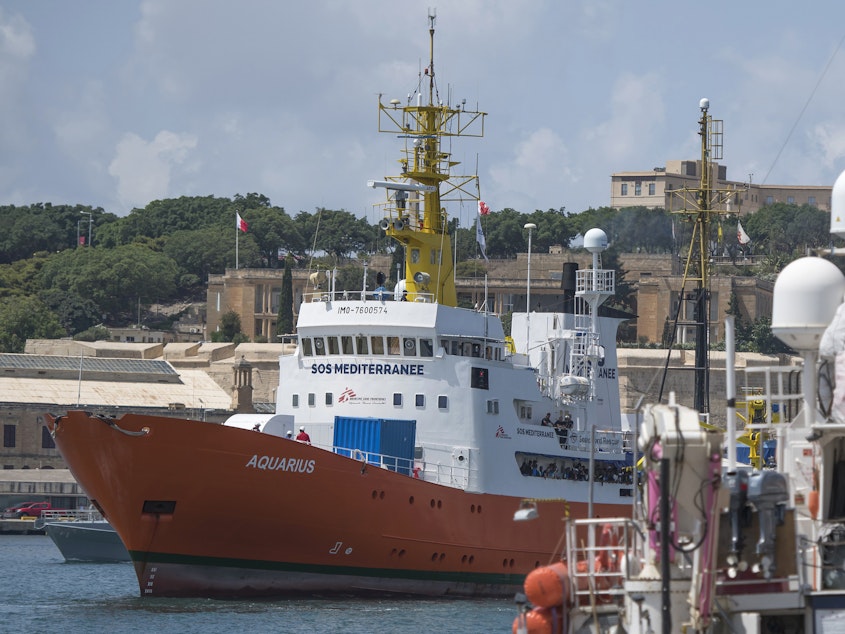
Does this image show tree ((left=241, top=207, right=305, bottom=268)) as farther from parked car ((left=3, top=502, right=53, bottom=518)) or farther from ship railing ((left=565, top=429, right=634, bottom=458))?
ship railing ((left=565, top=429, right=634, bottom=458))

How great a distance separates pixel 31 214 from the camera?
18500 centimetres

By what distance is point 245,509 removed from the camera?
3588 cm

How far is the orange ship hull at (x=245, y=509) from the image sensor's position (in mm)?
35438

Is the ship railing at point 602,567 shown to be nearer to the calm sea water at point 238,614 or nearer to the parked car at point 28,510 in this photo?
the calm sea water at point 238,614

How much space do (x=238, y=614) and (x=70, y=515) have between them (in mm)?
42361

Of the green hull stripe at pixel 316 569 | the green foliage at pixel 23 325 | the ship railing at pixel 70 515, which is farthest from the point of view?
the green foliage at pixel 23 325

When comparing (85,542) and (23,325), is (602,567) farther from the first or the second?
(23,325)

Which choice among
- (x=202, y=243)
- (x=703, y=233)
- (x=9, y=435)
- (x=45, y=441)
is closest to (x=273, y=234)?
(x=202, y=243)

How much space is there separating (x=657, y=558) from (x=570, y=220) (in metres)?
154

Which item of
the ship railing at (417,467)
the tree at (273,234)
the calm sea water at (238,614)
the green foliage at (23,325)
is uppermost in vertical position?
the tree at (273,234)

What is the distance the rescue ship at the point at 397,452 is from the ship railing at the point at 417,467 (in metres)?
0.05

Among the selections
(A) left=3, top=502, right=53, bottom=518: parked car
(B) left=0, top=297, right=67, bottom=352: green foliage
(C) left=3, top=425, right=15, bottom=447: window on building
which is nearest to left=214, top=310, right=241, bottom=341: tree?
(B) left=0, top=297, right=67, bottom=352: green foliage

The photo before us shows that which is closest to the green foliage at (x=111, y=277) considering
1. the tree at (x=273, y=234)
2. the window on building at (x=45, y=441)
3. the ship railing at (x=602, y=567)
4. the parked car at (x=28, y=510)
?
the tree at (x=273, y=234)

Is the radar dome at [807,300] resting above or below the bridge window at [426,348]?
below
